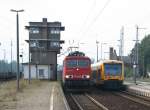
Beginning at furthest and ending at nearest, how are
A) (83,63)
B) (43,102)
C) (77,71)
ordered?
(83,63), (77,71), (43,102)

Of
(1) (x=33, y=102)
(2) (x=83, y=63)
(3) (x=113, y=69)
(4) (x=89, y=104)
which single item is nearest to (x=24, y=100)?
(1) (x=33, y=102)

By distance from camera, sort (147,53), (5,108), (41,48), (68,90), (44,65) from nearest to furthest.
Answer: (5,108)
(68,90)
(44,65)
(41,48)
(147,53)

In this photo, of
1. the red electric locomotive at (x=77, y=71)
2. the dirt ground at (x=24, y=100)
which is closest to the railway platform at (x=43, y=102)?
the dirt ground at (x=24, y=100)

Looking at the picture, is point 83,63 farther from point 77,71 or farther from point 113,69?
point 113,69

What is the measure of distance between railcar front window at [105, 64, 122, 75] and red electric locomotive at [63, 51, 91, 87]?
186 inches

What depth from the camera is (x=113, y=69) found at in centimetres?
4391

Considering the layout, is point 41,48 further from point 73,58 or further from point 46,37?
point 73,58

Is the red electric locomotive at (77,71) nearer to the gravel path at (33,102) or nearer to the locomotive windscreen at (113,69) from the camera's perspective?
the gravel path at (33,102)

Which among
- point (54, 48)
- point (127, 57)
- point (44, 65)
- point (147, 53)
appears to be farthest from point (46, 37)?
point (127, 57)

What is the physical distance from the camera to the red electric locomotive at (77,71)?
38.2 meters

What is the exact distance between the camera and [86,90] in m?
39.9

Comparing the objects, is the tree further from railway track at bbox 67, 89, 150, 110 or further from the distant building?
railway track at bbox 67, 89, 150, 110

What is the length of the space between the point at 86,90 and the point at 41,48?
2567 inches

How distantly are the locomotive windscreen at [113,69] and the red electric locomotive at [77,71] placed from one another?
186 inches
